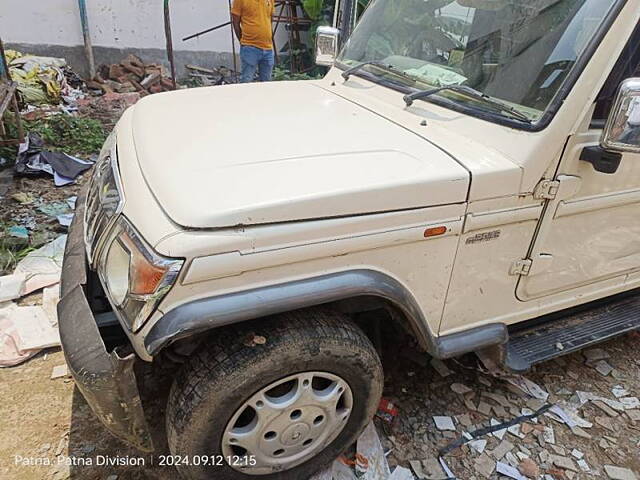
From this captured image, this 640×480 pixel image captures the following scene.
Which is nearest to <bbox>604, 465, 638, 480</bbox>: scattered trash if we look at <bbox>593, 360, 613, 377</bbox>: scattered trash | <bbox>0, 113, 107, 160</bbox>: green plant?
<bbox>593, 360, 613, 377</bbox>: scattered trash

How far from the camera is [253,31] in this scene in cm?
698

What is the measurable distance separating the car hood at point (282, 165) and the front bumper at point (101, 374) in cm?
55

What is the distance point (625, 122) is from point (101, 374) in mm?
2042

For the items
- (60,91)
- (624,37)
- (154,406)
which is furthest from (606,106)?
(60,91)

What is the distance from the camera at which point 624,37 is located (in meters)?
1.91

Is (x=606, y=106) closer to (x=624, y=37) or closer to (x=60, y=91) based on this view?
(x=624, y=37)

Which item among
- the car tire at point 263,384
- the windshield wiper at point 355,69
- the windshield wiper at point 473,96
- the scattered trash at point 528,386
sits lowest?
the scattered trash at point 528,386

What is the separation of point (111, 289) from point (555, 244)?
1888 mm

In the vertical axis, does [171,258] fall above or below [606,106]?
below

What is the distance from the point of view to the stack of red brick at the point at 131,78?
877 cm

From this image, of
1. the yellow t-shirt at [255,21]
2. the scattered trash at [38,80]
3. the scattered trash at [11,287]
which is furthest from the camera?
the scattered trash at [38,80]

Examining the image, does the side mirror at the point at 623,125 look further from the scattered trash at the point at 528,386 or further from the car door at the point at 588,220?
the scattered trash at the point at 528,386

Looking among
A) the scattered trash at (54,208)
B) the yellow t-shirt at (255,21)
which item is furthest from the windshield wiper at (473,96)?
the yellow t-shirt at (255,21)

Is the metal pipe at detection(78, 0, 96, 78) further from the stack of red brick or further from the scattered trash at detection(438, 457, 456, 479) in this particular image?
the scattered trash at detection(438, 457, 456, 479)
